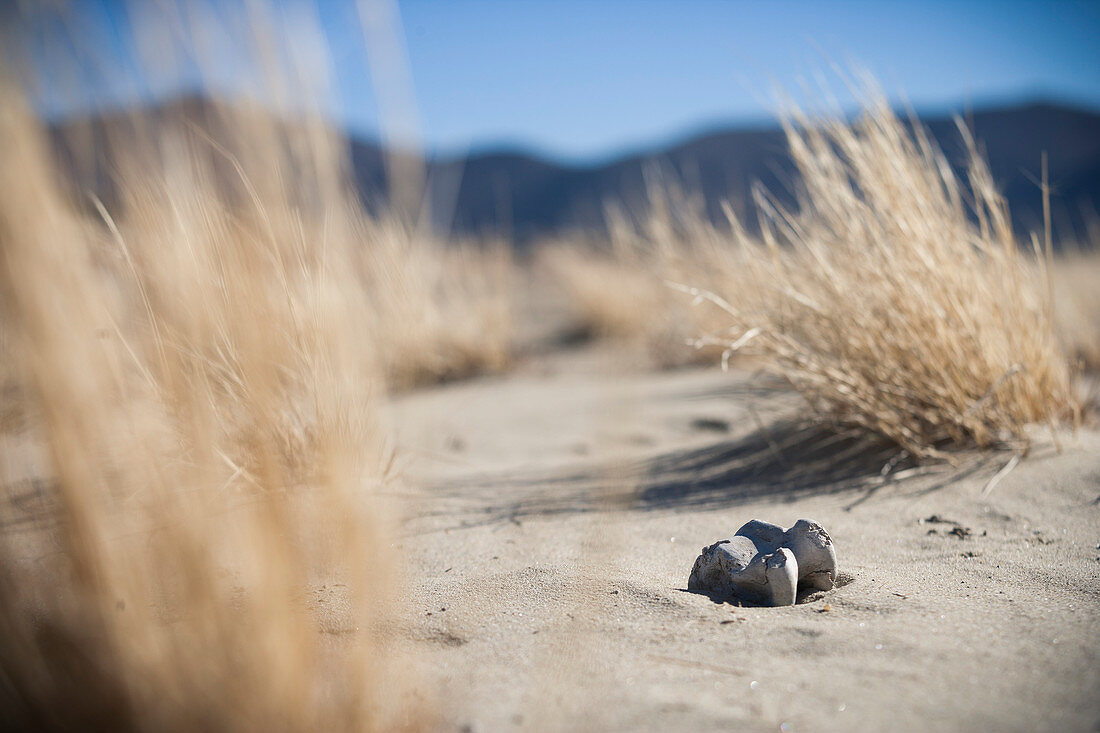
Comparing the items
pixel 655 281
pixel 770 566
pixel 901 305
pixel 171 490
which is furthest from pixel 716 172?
pixel 171 490

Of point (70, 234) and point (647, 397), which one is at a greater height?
point (70, 234)

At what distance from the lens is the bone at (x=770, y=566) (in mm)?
1140

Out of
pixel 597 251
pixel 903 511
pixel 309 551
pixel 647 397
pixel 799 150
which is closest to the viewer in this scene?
pixel 309 551

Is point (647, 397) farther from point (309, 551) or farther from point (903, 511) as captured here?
point (309, 551)

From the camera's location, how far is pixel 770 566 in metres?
1.15

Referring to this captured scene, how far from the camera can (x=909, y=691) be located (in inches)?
33.1

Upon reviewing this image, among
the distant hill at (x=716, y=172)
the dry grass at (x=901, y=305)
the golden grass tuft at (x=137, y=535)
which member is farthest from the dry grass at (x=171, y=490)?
the distant hill at (x=716, y=172)

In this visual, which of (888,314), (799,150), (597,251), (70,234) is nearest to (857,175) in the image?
(799,150)

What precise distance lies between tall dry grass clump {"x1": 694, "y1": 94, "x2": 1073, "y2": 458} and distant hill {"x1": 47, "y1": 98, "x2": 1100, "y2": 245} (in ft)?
13.5

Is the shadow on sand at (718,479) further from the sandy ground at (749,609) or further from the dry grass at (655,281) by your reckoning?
the dry grass at (655,281)

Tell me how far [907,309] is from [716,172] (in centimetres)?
2814

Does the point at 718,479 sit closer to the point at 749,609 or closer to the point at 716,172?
the point at 749,609

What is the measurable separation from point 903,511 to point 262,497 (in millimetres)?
1535

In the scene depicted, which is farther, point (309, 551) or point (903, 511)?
point (903, 511)
